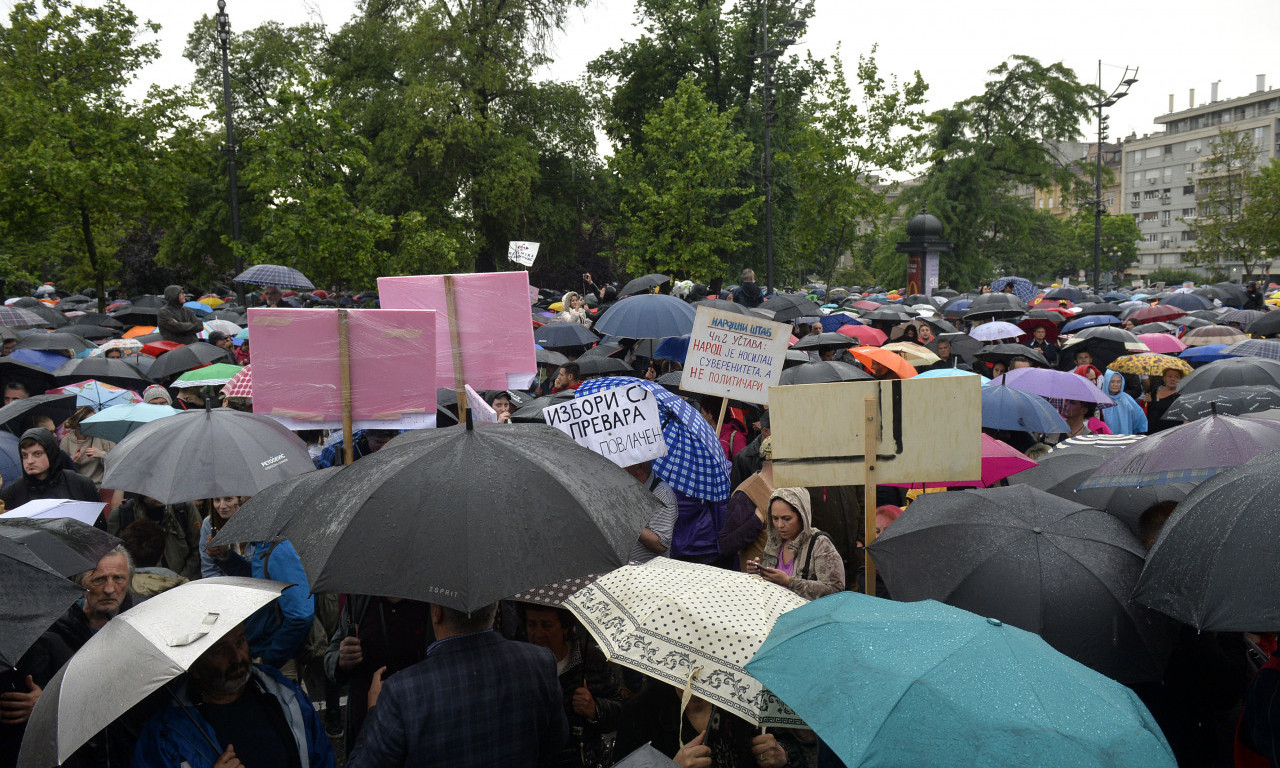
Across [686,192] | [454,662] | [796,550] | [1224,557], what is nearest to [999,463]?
[796,550]

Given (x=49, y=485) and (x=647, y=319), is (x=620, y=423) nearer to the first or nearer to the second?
(x=49, y=485)

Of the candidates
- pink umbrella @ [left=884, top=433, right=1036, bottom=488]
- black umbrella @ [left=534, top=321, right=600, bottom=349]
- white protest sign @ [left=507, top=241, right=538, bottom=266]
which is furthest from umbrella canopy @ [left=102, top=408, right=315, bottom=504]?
white protest sign @ [left=507, top=241, right=538, bottom=266]

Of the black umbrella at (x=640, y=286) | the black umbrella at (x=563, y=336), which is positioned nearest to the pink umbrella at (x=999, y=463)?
the black umbrella at (x=563, y=336)

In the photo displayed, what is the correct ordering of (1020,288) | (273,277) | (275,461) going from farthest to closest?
(1020,288) → (273,277) → (275,461)

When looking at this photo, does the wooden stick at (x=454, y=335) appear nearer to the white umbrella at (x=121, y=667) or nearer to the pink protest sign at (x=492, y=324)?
the pink protest sign at (x=492, y=324)

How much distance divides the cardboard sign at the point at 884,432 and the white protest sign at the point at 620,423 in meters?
1.01

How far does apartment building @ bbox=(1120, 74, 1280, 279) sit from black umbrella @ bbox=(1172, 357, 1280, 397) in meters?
110

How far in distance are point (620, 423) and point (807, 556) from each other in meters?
1.30

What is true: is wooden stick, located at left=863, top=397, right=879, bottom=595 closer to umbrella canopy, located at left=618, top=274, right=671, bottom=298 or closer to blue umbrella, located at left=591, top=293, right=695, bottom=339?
blue umbrella, located at left=591, top=293, right=695, bottom=339

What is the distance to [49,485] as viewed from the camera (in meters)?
6.51

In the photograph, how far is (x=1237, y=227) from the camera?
150ft

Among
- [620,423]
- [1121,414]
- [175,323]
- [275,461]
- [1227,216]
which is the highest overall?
[1227,216]

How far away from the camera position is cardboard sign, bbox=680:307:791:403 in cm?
707

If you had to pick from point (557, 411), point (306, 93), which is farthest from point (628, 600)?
point (306, 93)
